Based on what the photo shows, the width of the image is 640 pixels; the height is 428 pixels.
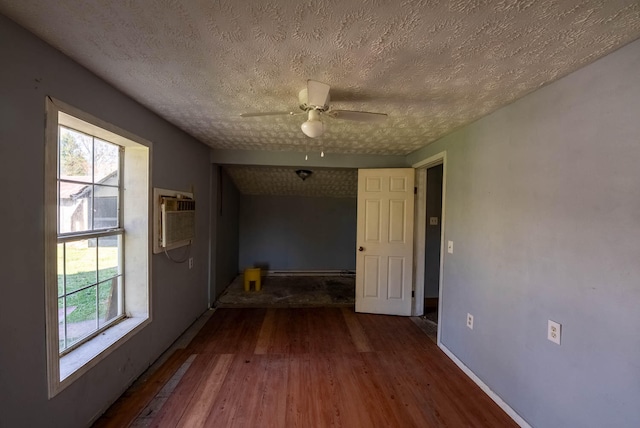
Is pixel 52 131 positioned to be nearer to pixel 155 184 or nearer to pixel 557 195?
pixel 155 184

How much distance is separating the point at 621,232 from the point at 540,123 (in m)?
0.75

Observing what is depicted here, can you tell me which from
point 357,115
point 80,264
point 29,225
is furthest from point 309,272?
point 29,225

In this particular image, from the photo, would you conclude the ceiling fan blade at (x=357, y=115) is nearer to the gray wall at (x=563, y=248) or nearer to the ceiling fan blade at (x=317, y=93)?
the ceiling fan blade at (x=317, y=93)

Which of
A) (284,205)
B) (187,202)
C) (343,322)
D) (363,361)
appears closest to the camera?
(363,361)

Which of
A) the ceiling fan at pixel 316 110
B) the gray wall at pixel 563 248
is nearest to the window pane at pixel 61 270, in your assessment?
the ceiling fan at pixel 316 110

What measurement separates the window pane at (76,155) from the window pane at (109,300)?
2.58 ft

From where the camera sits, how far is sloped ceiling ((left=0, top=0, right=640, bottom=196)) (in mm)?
979

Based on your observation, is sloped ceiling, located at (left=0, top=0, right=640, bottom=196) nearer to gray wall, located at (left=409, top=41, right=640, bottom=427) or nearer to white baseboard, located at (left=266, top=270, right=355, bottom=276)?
gray wall, located at (left=409, top=41, right=640, bottom=427)

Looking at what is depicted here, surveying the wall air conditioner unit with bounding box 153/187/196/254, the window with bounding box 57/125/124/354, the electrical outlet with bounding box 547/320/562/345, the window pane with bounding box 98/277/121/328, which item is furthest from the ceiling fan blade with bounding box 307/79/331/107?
the window pane with bounding box 98/277/121/328

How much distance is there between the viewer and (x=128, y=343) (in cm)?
194

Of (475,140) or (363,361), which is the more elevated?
(475,140)

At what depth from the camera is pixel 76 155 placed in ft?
5.40

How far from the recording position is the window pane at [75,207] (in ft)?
5.05

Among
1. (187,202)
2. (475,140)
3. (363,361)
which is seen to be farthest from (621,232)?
(187,202)
